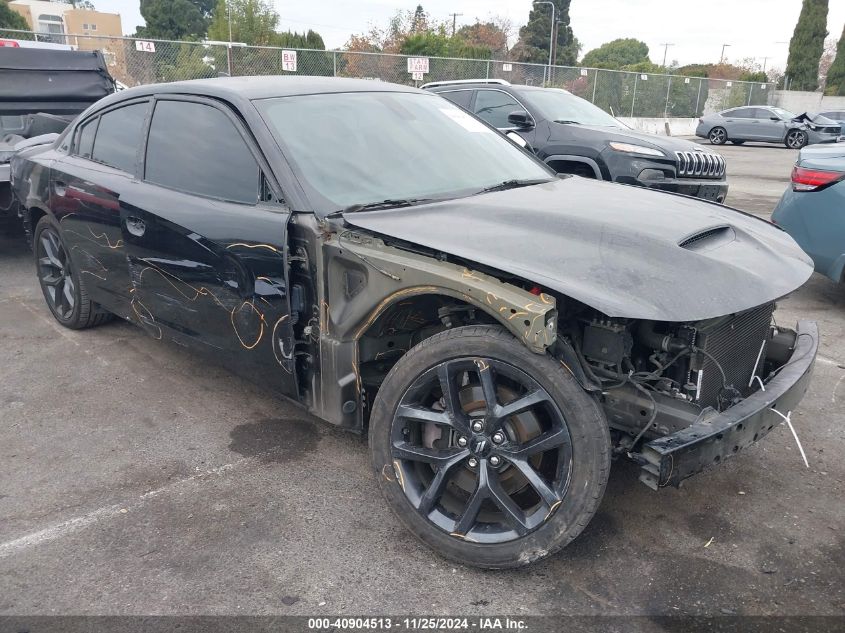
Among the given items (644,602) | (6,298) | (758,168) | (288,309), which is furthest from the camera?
(758,168)

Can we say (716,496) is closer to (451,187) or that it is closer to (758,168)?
(451,187)

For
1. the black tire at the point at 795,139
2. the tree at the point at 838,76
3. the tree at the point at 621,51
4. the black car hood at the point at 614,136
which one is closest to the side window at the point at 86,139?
the black car hood at the point at 614,136

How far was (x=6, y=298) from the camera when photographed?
5914mm

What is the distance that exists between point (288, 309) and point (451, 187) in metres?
0.96

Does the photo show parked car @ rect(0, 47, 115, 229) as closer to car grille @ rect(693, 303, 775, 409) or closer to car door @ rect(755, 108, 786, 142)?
car grille @ rect(693, 303, 775, 409)

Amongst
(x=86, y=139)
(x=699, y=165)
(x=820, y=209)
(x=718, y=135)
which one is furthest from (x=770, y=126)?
(x=86, y=139)

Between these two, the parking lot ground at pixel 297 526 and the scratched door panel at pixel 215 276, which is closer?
the parking lot ground at pixel 297 526

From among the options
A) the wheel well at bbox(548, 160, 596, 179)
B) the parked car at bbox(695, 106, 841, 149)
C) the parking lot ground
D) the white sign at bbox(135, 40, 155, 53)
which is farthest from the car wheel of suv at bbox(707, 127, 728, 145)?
the parking lot ground

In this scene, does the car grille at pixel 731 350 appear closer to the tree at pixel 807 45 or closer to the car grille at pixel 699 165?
the car grille at pixel 699 165

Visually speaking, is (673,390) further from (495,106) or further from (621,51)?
(621,51)

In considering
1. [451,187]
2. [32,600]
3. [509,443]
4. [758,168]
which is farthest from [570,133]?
[758,168]

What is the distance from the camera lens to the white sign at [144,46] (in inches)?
593

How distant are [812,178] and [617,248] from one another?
3.51 metres

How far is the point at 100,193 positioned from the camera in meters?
4.01
